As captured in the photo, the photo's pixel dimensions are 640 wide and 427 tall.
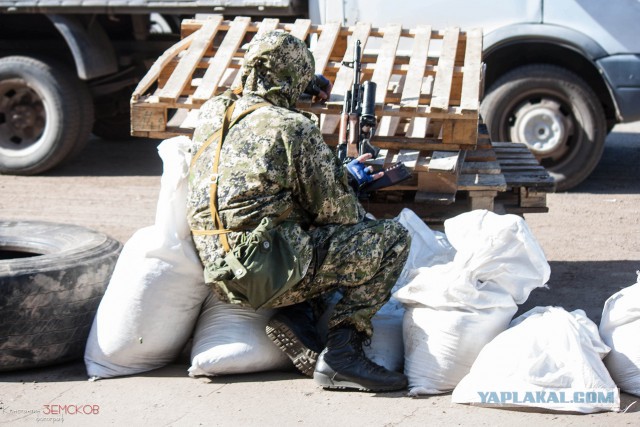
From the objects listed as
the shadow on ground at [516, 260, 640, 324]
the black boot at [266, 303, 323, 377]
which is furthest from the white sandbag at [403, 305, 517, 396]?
the shadow on ground at [516, 260, 640, 324]

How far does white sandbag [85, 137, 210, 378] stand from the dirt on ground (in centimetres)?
12

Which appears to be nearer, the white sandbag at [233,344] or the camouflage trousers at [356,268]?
the camouflage trousers at [356,268]

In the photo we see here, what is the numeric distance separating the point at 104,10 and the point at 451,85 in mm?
4011

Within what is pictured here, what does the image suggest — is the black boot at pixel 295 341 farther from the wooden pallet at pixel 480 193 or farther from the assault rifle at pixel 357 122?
the wooden pallet at pixel 480 193

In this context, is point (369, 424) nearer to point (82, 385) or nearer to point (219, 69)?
point (82, 385)

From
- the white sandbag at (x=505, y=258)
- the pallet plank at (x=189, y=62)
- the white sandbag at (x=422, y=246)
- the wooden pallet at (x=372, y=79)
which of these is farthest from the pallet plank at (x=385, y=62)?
the white sandbag at (x=505, y=258)

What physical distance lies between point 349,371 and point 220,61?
2.58 m

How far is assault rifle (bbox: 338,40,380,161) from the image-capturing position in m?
5.20

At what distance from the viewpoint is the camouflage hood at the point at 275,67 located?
442cm

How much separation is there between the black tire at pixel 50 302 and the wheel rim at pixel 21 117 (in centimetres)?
458

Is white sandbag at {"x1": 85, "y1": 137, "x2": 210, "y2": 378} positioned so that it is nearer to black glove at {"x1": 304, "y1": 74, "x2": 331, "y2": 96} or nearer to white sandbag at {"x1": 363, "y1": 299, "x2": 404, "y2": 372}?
white sandbag at {"x1": 363, "y1": 299, "x2": 404, "y2": 372}

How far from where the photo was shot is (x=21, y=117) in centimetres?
923

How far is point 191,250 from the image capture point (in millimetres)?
4516

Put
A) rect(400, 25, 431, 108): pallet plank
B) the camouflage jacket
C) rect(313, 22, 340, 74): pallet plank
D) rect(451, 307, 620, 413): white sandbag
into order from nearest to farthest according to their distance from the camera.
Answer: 1. rect(451, 307, 620, 413): white sandbag
2. the camouflage jacket
3. rect(400, 25, 431, 108): pallet plank
4. rect(313, 22, 340, 74): pallet plank
